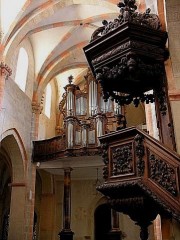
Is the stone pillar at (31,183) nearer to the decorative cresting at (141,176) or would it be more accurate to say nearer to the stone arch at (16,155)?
the stone arch at (16,155)

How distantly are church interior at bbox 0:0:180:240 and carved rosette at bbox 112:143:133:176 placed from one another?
0.04 ft

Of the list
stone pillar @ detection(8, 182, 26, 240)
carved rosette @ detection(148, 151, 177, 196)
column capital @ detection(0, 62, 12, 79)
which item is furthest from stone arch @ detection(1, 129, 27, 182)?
carved rosette @ detection(148, 151, 177, 196)

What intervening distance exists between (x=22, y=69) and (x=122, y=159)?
9.71 metres

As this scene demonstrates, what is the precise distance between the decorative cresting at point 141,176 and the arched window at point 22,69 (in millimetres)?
9003

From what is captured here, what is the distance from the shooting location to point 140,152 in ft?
Answer: 12.9

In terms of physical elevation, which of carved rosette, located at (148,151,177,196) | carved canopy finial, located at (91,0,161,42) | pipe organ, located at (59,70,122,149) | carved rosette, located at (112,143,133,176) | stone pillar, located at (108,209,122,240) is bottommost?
stone pillar, located at (108,209,122,240)

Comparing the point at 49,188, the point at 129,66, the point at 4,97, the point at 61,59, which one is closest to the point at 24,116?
the point at 4,97

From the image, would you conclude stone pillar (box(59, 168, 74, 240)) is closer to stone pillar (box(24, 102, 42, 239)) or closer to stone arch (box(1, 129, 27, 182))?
stone pillar (box(24, 102, 42, 239))

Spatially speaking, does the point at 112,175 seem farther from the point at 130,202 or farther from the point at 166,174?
the point at 166,174

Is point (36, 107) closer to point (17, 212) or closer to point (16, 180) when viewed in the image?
point (16, 180)

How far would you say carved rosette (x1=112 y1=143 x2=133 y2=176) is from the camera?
4038 mm

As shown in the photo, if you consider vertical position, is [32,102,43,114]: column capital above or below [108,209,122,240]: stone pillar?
above

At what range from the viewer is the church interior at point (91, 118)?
404cm

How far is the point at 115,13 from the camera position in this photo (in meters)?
11.9
